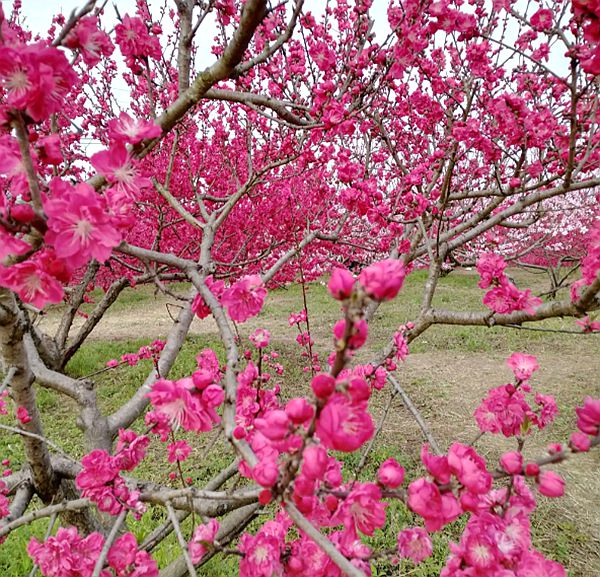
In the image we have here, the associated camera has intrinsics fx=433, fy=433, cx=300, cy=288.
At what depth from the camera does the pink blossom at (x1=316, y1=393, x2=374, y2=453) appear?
62 cm

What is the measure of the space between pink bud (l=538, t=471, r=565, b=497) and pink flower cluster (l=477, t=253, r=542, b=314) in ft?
3.05

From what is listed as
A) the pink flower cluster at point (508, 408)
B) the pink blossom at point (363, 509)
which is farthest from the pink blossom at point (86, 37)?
the pink flower cluster at point (508, 408)

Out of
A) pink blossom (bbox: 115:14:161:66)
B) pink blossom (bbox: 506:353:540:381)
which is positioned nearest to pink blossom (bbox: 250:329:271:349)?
pink blossom (bbox: 506:353:540:381)

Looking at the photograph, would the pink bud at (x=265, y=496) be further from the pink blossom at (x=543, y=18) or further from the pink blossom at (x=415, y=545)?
the pink blossom at (x=543, y=18)

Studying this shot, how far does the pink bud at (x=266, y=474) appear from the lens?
0.73m

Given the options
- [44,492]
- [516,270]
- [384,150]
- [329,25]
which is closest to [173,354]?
[44,492]

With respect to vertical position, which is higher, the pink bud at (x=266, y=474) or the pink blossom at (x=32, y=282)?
the pink blossom at (x=32, y=282)

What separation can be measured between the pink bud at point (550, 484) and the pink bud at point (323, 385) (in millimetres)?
601

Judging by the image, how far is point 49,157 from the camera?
0.99 meters

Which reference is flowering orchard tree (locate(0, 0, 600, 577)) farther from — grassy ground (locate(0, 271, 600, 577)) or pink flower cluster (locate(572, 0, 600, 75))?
grassy ground (locate(0, 271, 600, 577))

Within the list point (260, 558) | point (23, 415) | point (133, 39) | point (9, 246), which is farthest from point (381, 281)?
point (133, 39)

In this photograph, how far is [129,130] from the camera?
3.14 ft

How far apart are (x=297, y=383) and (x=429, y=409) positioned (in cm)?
198

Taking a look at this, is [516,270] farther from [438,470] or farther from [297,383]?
[438,470]
